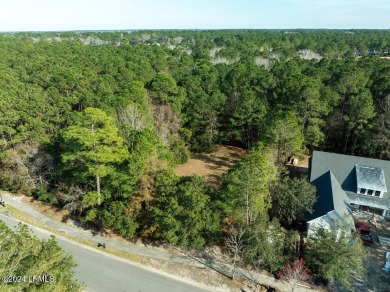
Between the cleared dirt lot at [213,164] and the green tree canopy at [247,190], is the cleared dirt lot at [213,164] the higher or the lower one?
the lower one

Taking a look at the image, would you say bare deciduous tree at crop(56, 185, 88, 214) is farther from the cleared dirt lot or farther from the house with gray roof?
the house with gray roof

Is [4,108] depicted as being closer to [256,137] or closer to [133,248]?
[133,248]

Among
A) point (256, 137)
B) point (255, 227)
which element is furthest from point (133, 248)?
point (256, 137)

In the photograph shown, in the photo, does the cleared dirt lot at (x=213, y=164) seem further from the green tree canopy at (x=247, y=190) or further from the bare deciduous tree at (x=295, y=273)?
the bare deciduous tree at (x=295, y=273)

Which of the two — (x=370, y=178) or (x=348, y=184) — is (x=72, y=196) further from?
(x=370, y=178)

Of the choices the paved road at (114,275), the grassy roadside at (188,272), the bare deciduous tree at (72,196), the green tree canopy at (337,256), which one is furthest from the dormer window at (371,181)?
the bare deciduous tree at (72,196)

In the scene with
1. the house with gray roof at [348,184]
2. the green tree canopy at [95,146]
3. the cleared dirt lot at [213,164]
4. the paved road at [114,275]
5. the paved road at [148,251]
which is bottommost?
the paved road at [114,275]
